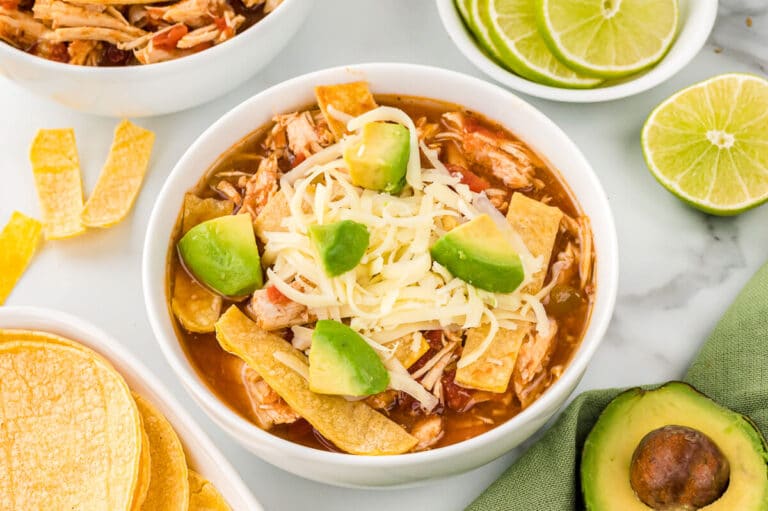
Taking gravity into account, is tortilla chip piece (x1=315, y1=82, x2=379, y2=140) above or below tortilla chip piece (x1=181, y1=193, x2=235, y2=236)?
above

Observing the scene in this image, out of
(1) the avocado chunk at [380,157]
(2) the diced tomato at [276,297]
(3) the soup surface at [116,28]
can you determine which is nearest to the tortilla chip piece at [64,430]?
(2) the diced tomato at [276,297]

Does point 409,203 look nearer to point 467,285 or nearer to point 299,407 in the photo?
point 467,285

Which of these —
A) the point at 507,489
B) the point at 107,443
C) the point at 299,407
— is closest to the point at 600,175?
the point at 507,489

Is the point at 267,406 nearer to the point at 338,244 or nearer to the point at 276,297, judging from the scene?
the point at 276,297

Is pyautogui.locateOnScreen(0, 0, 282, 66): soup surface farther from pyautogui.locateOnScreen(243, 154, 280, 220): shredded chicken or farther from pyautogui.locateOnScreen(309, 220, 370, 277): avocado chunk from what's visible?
pyautogui.locateOnScreen(309, 220, 370, 277): avocado chunk

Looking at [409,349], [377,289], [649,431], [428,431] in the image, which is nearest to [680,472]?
[649,431]

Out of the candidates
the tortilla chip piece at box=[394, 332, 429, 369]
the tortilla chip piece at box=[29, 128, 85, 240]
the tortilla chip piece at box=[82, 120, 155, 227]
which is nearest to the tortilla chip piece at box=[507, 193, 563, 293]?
Result: the tortilla chip piece at box=[394, 332, 429, 369]
